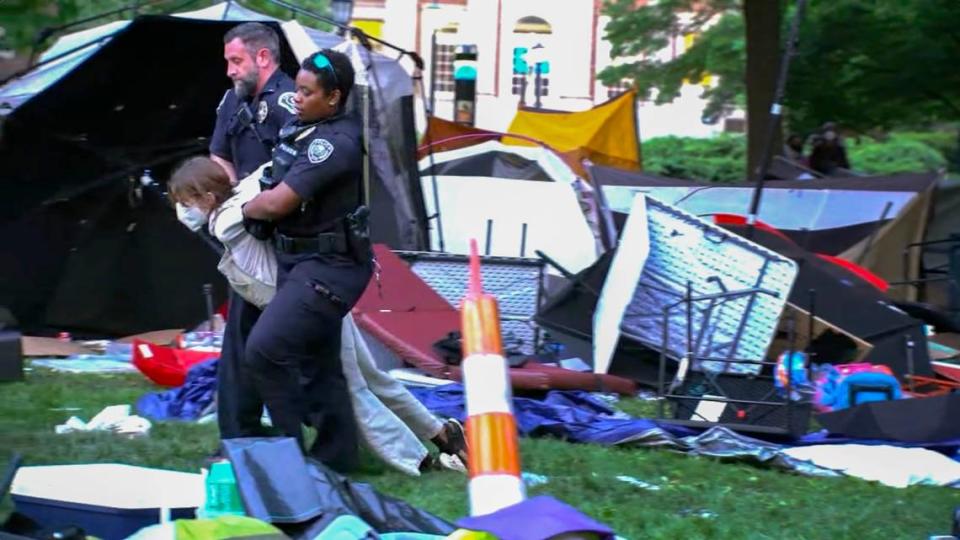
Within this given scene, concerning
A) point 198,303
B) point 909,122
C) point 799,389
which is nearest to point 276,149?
point 799,389

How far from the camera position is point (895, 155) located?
37344mm

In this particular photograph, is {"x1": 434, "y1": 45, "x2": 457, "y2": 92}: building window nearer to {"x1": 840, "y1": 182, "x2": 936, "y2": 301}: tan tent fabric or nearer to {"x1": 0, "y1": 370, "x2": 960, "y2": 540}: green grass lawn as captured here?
{"x1": 840, "y1": 182, "x2": 936, "y2": 301}: tan tent fabric

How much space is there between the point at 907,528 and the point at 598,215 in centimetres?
658

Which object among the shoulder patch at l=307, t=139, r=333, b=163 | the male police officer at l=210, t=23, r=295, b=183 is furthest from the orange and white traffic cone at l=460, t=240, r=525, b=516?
the male police officer at l=210, t=23, r=295, b=183

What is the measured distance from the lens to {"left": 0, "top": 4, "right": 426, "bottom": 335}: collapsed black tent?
431 inches

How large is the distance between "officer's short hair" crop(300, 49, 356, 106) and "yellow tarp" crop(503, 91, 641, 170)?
10720 millimetres

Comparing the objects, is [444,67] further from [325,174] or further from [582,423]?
[325,174]

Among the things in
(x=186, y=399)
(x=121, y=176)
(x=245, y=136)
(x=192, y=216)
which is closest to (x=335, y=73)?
(x=245, y=136)

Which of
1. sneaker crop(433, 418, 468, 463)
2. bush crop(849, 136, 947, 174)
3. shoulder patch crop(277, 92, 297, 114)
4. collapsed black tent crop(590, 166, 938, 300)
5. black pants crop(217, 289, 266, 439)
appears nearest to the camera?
shoulder patch crop(277, 92, 297, 114)

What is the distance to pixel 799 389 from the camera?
8.32 metres

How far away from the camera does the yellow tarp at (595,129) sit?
54.7ft

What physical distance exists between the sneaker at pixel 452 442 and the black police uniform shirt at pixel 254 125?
1410mm

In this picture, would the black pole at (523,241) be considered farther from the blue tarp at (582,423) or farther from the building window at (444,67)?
the building window at (444,67)

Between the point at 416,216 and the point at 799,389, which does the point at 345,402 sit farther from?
the point at 416,216
